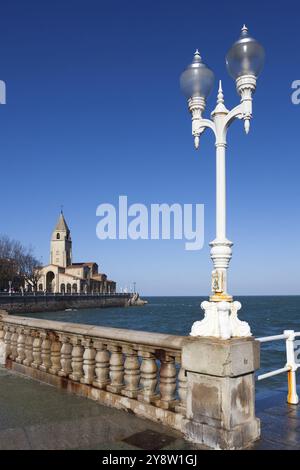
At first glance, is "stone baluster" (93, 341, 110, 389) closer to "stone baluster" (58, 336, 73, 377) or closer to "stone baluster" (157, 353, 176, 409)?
"stone baluster" (58, 336, 73, 377)

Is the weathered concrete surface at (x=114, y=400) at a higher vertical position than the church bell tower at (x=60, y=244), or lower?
lower

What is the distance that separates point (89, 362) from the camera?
21.9ft

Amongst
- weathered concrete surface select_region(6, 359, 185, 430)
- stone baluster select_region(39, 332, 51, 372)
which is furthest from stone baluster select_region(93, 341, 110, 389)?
stone baluster select_region(39, 332, 51, 372)

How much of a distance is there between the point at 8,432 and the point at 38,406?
1.13 m

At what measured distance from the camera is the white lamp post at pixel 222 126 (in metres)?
4.93

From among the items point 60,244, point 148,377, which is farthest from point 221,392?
point 60,244

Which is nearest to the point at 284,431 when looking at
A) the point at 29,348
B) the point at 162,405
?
the point at 162,405

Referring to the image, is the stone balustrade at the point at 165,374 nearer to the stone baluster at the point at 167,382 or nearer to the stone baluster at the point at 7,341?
the stone baluster at the point at 167,382

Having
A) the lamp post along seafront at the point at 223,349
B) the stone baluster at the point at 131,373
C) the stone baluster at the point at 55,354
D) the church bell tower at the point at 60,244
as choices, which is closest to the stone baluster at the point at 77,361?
the stone baluster at the point at 55,354

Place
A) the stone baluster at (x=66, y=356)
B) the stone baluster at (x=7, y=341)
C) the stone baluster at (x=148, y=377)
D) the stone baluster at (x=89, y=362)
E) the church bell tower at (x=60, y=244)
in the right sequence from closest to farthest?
the stone baluster at (x=148, y=377) < the stone baluster at (x=89, y=362) < the stone baluster at (x=66, y=356) < the stone baluster at (x=7, y=341) < the church bell tower at (x=60, y=244)

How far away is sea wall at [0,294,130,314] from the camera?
8138 centimetres

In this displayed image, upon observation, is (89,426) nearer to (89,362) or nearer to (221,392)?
(89,362)

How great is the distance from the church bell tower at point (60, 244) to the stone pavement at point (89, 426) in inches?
5454
